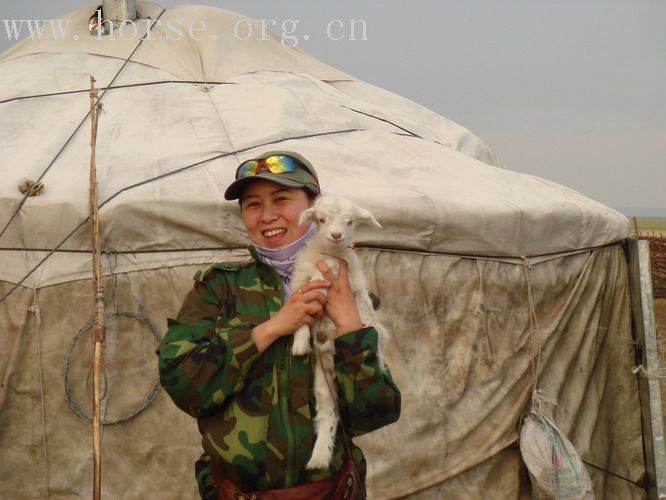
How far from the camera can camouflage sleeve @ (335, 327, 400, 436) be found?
1.66 meters

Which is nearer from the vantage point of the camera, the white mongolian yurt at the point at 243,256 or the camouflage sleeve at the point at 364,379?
the camouflage sleeve at the point at 364,379

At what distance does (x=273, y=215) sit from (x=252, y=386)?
16.6 inches

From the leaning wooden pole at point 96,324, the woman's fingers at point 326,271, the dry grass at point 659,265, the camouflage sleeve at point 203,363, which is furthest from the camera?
the dry grass at point 659,265

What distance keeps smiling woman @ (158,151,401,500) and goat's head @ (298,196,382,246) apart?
39 mm

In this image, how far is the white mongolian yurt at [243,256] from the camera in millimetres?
3156

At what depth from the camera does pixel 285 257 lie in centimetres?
192

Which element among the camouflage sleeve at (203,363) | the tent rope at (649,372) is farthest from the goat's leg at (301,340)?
the tent rope at (649,372)

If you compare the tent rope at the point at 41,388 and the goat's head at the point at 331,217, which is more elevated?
the goat's head at the point at 331,217

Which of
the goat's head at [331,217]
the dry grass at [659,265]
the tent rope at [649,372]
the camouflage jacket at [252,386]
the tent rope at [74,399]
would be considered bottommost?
the dry grass at [659,265]

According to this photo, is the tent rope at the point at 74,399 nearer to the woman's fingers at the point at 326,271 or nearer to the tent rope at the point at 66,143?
the tent rope at the point at 66,143

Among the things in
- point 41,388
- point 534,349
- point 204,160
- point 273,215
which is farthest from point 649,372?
point 41,388

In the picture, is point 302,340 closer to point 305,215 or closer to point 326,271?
point 326,271

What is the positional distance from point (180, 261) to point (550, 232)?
1.84m

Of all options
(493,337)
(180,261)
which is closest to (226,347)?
Answer: (180,261)
